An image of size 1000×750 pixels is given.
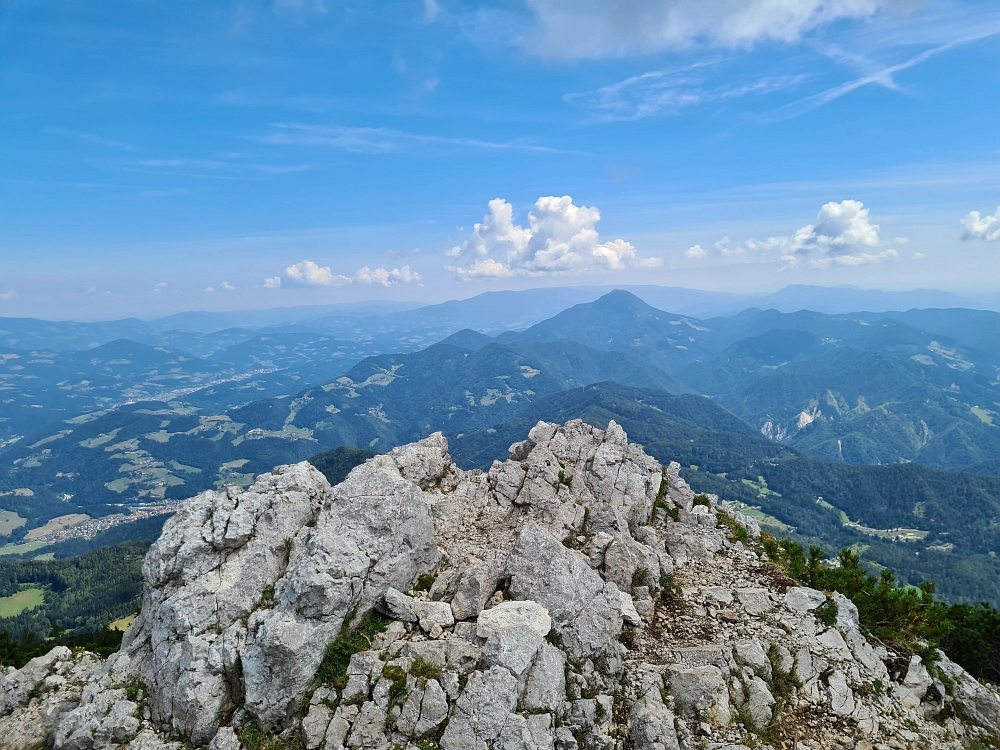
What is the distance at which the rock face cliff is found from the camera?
16.4 metres

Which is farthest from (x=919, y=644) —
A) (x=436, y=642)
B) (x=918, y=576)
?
(x=918, y=576)

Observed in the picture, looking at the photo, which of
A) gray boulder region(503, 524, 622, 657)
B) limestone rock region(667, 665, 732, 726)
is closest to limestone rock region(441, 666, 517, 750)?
gray boulder region(503, 524, 622, 657)

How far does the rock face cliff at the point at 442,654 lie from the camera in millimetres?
16422

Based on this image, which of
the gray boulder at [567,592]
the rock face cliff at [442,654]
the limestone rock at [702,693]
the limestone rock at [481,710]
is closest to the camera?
the limestone rock at [481,710]

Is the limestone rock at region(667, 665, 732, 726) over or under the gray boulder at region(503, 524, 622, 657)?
under

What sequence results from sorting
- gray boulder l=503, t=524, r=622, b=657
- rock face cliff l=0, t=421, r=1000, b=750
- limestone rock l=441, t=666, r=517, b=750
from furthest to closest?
gray boulder l=503, t=524, r=622, b=657, rock face cliff l=0, t=421, r=1000, b=750, limestone rock l=441, t=666, r=517, b=750

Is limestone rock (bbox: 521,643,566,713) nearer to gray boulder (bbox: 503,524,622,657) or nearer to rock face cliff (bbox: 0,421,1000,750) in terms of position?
rock face cliff (bbox: 0,421,1000,750)

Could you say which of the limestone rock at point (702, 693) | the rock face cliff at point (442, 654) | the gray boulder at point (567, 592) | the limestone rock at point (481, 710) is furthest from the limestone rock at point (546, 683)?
the limestone rock at point (702, 693)

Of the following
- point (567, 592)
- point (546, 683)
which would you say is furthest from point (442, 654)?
point (567, 592)

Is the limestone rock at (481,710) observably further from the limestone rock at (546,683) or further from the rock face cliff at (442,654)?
the limestone rock at (546,683)

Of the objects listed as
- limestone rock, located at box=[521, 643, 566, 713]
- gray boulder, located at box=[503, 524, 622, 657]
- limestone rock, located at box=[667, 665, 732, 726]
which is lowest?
limestone rock, located at box=[667, 665, 732, 726]

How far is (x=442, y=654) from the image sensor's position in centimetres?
1752

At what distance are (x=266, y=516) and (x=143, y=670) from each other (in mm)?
7256

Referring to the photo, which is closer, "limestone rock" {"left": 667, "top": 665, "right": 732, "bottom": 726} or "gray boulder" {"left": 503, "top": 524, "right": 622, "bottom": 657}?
"limestone rock" {"left": 667, "top": 665, "right": 732, "bottom": 726}
